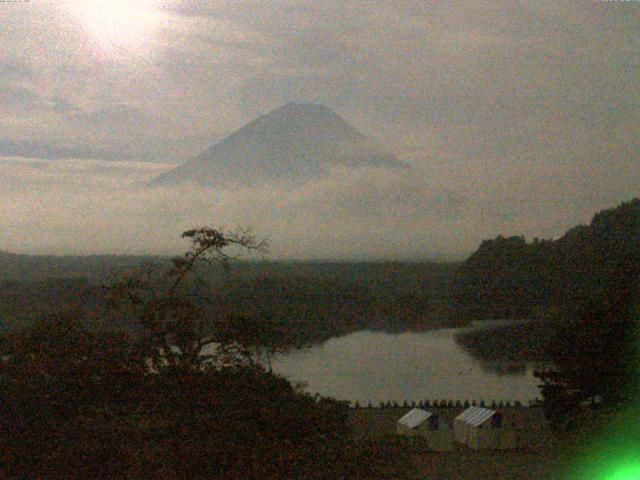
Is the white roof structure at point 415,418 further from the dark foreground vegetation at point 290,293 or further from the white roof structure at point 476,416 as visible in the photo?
the dark foreground vegetation at point 290,293

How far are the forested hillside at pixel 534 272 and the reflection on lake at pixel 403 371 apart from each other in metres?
5.10

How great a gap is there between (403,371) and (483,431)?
9.11m

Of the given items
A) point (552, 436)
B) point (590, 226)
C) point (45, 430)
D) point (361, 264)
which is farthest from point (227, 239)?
point (361, 264)

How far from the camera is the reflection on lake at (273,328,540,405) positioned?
602 inches

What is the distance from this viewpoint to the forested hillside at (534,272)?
27547mm

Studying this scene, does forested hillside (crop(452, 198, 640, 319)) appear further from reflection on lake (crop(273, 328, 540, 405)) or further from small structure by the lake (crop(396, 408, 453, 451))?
small structure by the lake (crop(396, 408, 453, 451))

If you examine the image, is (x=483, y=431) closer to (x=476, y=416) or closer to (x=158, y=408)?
(x=476, y=416)

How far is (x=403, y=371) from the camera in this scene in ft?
62.6

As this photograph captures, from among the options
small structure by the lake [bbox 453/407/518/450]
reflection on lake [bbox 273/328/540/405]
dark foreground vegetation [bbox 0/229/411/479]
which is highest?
dark foreground vegetation [bbox 0/229/411/479]

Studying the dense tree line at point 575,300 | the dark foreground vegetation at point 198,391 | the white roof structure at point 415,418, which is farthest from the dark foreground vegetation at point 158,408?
the white roof structure at point 415,418

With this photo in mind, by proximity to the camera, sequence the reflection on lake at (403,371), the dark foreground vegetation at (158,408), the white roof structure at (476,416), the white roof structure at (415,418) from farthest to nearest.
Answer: the reflection on lake at (403,371)
the white roof structure at (415,418)
the white roof structure at (476,416)
the dark foreground vegetation at (158,408)

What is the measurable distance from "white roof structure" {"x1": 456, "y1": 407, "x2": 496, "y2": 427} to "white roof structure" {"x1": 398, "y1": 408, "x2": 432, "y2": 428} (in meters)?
0.55

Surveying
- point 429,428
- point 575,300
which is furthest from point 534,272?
point 429,428

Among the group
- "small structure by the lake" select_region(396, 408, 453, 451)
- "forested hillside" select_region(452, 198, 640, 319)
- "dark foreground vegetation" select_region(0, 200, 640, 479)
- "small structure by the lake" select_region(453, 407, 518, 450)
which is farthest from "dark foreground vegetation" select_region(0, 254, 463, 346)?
"small structure by the lake" select_region(453, 407, 518, 450)
